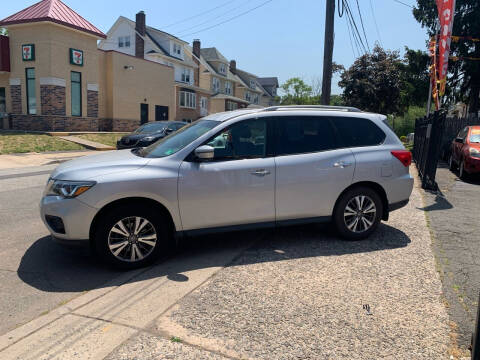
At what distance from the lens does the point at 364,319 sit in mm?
3201

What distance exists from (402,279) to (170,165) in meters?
2.77

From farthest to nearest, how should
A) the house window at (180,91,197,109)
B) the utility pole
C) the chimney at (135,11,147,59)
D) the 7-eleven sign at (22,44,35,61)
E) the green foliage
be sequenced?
1. the house window at (180,91,197,109)
2. the green foliage
3. the chimney at (135,11,147,59)
4. the 7-eleven sign at (22,44,35,61)
5. the utility pole

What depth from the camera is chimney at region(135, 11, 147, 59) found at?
39156 mm

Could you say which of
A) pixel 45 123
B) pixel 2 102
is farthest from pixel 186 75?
pixel 45 123

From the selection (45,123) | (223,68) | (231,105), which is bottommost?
(45,123)

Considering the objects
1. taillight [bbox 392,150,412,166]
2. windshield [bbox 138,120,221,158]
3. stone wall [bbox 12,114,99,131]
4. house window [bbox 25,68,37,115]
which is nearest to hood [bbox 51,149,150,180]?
windshield [bbox 138,120,221,158]

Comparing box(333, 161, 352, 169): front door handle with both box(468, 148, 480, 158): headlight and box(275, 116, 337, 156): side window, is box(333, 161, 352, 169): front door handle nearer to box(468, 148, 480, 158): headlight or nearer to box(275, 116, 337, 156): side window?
box(275, 116, 337, 156): side window

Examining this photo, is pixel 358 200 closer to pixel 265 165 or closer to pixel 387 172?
pixel 387 172

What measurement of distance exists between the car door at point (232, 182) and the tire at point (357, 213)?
3.29ft

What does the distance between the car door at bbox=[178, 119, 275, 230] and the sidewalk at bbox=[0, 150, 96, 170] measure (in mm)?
11393

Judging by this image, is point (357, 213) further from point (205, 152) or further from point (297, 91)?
point (297, 91)

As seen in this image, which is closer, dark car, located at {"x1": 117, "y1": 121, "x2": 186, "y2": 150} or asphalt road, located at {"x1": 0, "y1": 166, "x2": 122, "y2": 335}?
asphalt road, located at {"x1": 0, "y1": 166, "x2": 122, "y2": 335}

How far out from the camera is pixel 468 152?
34.8 feet

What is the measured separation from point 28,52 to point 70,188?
2360 cm
